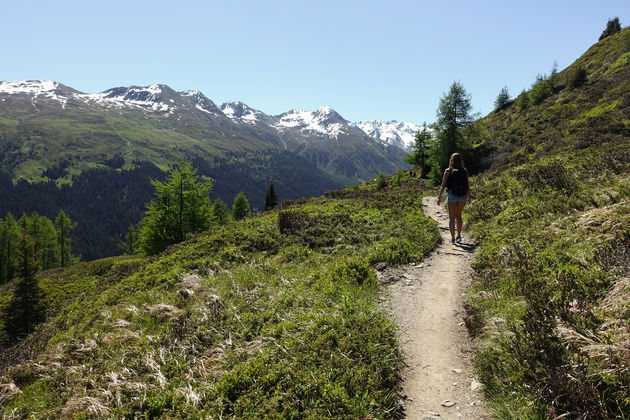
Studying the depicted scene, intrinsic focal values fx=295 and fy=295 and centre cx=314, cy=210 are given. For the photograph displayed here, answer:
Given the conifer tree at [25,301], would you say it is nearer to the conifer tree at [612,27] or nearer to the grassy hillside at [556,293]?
the grassy hillside at [556,293]

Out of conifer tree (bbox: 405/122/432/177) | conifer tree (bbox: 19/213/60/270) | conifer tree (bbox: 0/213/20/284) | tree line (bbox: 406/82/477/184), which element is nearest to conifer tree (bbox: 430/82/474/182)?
tree line (bbox: 406/82/477/184)

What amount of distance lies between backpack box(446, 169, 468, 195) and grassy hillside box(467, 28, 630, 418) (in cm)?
192

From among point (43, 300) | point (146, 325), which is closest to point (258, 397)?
point (146, 325)

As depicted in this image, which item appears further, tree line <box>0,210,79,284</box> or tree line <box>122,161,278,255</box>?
tree line <box>0,210,79,284</box>

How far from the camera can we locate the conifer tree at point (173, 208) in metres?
29.9

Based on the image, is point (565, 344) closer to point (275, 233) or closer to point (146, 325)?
point (146, 325)

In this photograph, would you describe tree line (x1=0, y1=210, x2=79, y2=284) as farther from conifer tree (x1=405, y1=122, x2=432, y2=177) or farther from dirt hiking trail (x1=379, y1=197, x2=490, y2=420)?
dirt hiking trail (x1=379, y1=197, x2=490, y2=420)

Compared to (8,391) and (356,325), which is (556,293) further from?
(8,391)

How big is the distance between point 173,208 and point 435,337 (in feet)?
95.8

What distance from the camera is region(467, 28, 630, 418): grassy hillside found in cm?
360

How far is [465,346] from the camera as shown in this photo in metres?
5.74

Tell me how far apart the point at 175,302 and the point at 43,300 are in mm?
21699

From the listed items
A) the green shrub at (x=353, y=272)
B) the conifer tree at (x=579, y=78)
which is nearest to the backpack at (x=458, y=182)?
the green shrub at (x=353, y=272)

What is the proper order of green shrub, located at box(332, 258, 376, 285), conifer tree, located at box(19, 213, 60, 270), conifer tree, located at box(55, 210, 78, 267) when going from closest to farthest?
1. green shrub, located at box(332, 258, 376, 285)
2. conifer tree, located at box(19, 213, 60, 270)
3. conifer tree, located at box(55, 210, 78, 267)
